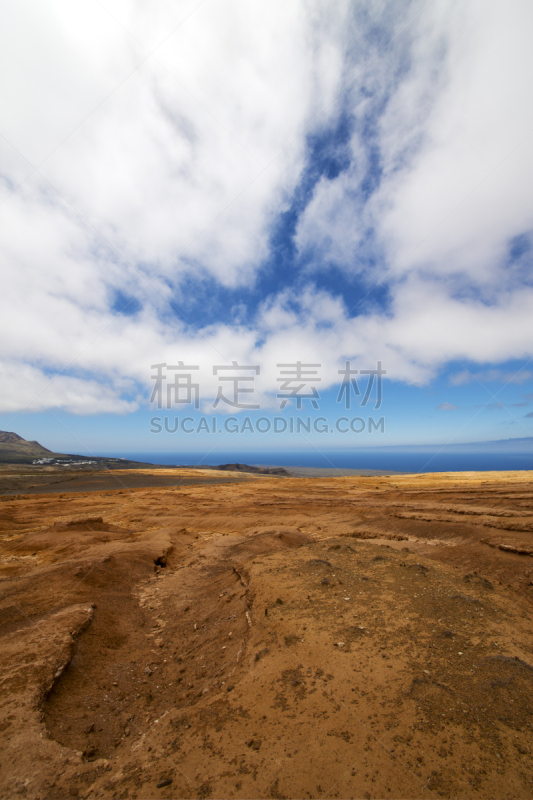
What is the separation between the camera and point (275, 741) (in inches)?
145

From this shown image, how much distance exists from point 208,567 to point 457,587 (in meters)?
7.64

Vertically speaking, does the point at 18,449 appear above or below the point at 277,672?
above

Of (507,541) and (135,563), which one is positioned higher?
(507,541)

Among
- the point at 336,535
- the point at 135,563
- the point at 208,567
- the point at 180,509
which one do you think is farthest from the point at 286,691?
the point at 180,509

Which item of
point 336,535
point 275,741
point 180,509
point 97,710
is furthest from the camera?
point 180,509

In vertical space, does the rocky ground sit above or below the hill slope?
below

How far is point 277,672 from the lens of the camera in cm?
483

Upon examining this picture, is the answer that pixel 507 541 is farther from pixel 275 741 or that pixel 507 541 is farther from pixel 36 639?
pixel 36 639

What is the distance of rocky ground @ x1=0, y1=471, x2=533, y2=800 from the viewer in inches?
131

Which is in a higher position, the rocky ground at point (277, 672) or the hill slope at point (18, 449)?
the hill slope at point (18, 449)

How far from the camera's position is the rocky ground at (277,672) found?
3.33 metres

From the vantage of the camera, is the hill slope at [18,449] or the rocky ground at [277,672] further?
the hill slope at [18,449]

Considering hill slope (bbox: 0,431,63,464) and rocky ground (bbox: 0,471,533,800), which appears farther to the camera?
hill slope (bbox: 0,431,63,464)

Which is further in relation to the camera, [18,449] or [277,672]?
[18,449]
